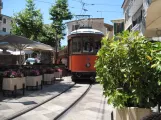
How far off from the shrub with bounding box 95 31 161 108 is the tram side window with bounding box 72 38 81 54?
11224 millimetres

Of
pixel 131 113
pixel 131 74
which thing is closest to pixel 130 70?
pixel 131 74

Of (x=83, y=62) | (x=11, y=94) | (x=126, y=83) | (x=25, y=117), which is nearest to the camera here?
(x=126, y=83)

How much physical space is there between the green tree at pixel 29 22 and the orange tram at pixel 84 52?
42.2ft

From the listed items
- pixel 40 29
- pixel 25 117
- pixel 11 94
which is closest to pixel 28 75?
pixel 11 94

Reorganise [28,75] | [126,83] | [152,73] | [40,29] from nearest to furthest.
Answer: [152,73] → [126,83] → [28,75] → [40,29]

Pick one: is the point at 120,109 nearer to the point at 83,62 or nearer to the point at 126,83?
the point at 126,83

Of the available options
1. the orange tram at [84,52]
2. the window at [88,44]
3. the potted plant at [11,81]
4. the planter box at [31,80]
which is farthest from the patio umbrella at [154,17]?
the window at [88,44]

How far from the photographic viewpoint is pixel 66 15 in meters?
29.7

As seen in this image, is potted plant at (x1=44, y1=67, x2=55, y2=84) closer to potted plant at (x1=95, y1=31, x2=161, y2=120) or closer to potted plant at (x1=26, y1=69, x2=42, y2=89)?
potted plant at (x1=26, y1=69, x2=42, y2=89)

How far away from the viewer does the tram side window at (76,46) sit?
15609mm

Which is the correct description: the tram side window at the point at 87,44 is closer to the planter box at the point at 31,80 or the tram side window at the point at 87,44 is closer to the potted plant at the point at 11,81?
the planter box at the point at 31,80

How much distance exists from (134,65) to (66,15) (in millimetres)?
26414

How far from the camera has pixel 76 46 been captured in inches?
619

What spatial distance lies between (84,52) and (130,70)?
1151cm
